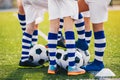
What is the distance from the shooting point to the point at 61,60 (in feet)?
20.0

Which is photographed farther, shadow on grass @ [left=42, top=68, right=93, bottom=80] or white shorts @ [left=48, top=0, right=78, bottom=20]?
white shorts @ [left=48, top=0, right=78, bottom=20]

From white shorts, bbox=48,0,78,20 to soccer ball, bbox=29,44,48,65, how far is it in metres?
0.76

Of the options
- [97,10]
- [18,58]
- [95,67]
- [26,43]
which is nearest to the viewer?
[97,10]

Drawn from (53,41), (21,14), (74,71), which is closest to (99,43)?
(74,71)

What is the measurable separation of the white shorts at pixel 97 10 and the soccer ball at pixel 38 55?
37.2 inches

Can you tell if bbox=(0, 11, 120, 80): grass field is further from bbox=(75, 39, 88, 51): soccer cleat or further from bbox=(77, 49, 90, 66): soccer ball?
bbox=(75, 39, 88, 51): soccer cleat

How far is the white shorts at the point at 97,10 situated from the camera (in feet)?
19.9

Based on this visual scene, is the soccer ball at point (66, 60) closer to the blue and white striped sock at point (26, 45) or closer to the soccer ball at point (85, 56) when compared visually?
the soccer ball at point (85, 56)

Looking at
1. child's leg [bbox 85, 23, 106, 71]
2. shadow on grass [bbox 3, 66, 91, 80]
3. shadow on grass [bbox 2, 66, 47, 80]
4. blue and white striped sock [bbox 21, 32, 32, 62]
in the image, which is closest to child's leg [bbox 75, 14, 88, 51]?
child's leg [bbox 85, 23, 106, 71]

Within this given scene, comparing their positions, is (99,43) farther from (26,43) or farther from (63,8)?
(26,43)

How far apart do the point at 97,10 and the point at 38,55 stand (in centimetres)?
115

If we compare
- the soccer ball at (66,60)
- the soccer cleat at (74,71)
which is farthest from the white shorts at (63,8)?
the soccer cleat at (74,71)

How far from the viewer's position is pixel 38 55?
6496mm

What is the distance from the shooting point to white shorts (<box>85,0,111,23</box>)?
6066 millimetres
